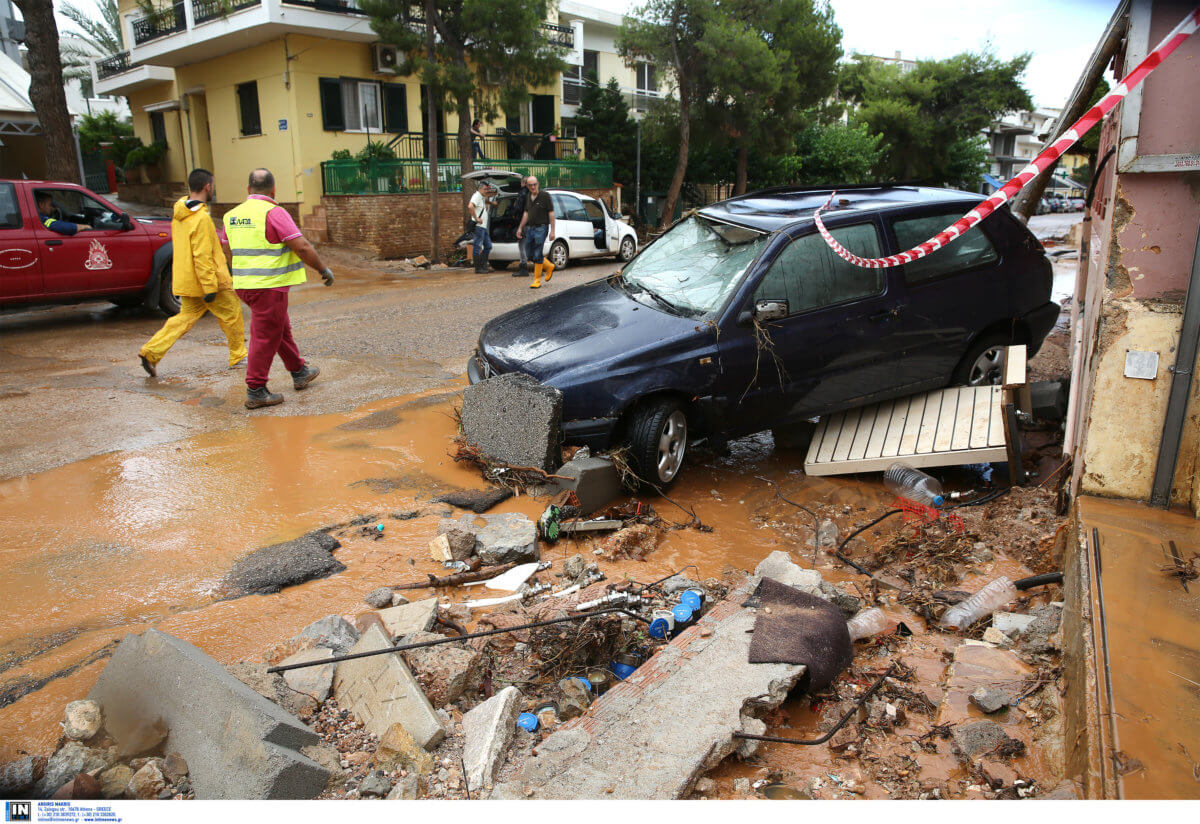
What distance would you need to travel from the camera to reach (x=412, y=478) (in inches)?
205

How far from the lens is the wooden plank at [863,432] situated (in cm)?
552

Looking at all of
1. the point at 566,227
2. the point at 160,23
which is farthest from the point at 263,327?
the point at 160,23

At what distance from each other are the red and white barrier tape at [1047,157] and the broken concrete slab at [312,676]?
409cm

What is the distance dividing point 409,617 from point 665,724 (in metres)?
1.26

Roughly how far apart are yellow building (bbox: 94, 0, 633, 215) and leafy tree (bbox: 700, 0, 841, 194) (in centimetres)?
484

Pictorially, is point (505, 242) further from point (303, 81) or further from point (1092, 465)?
point (1092, 465)

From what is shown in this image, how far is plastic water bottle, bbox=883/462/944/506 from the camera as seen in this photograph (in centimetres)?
525

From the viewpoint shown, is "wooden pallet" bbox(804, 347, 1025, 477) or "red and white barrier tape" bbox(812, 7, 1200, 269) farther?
"wooden pallet" bbox(804, 347, 1025, 477)

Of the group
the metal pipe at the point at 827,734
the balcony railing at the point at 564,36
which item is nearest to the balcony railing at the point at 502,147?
the balcony railing at the point at 564,36

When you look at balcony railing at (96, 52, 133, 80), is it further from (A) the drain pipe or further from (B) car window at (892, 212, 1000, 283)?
(A) the drain pipe

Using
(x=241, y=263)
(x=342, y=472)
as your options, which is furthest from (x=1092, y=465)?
(x=241, y=263)

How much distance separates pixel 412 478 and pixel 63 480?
2148 millimetres

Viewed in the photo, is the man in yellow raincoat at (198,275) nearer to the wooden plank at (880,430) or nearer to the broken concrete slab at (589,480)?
Answer: the broken concrete slab at (589,480)

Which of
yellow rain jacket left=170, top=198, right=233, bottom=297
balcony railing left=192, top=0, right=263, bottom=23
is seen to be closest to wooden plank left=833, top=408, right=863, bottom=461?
yellow rain jacket left=170, top=198, right=233, bottom=297
